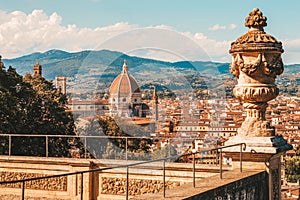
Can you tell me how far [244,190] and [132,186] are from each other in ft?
12.1

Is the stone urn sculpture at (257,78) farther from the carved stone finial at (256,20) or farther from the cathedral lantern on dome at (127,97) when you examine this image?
the cathedral lantern on dome at (127,97)

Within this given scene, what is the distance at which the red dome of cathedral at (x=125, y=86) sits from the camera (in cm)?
2765

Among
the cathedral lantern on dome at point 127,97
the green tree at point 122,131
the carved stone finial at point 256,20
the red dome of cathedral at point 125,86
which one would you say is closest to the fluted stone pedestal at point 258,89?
the carved stone finial at point 256,20

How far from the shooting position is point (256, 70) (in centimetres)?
796

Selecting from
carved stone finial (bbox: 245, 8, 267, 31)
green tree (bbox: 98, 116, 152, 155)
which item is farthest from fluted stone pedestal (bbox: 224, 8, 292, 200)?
green tree (bbox: 98, 116, 152, 155)

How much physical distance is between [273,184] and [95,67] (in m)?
24.2

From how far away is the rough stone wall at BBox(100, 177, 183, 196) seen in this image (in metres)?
10.2

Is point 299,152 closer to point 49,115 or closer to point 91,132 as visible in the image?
point 91,132

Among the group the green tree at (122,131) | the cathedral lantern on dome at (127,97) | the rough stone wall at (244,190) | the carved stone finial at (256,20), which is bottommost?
the green tree at (122,131)

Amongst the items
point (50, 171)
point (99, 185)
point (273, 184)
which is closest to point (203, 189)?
point (273, 184)

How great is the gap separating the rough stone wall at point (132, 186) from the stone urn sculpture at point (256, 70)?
99.6 inches

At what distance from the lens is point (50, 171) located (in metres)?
11.7

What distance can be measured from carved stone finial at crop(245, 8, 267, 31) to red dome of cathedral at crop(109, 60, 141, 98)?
709 inches

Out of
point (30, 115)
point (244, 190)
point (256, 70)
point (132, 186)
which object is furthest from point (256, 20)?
point (30, 115)
